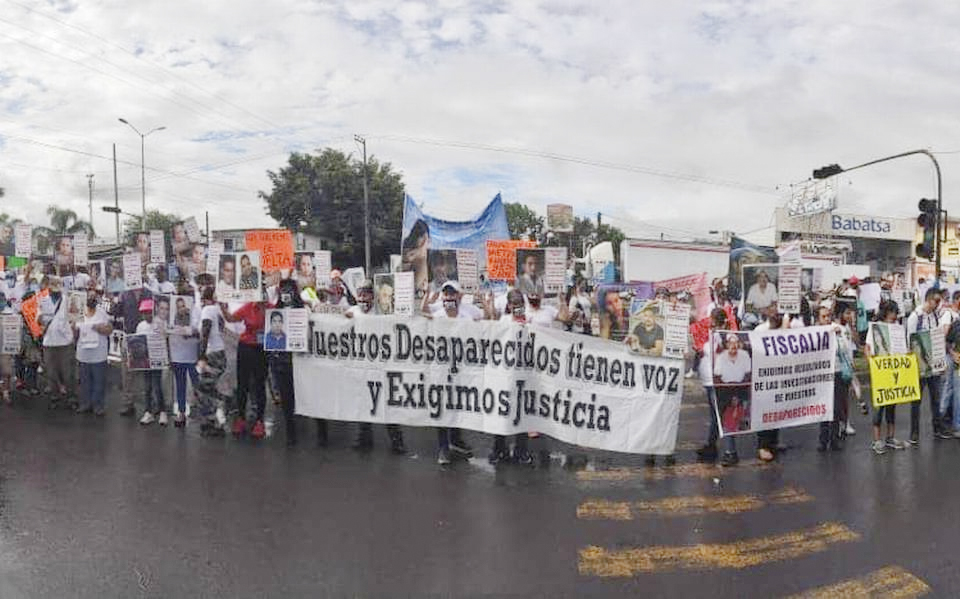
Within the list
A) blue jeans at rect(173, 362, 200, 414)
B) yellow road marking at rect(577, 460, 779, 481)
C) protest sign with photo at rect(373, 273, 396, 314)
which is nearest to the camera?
yellow road marking at rect(577, 460, 779, 481)

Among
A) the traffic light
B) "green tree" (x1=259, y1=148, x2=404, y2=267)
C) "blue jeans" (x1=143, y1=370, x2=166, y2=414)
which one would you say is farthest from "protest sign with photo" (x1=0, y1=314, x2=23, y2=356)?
"green tree" (x1=259, y1=148, x2=404, y2=267)

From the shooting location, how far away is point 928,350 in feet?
27.5

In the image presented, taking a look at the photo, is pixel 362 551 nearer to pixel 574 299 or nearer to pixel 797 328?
pixel 797 328

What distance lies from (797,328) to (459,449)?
379 centimetres

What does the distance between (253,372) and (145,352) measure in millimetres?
1519

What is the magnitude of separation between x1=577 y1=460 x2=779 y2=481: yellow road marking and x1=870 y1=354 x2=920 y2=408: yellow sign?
1546 millimetres

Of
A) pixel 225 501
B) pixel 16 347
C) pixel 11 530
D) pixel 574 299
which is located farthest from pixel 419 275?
pixel 11 530

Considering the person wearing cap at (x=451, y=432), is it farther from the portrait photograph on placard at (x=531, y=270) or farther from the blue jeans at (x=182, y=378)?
the blue jeans at (x=182, y=378)

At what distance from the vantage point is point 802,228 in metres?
51.9

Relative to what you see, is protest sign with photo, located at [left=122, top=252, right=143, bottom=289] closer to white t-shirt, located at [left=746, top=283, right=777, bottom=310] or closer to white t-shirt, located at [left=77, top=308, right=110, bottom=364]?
white t-shirt, located at [left=77, top=308, right=110, bottom=364]

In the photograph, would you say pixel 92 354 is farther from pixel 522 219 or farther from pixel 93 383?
pixel 522 219

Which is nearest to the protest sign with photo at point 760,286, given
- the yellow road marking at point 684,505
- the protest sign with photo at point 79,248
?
the yellow road marking at point 684,505

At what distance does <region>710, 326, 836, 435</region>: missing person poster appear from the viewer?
7352 millimetres

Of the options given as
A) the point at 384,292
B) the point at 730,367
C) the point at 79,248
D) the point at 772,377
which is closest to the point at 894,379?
the point at 772,377
